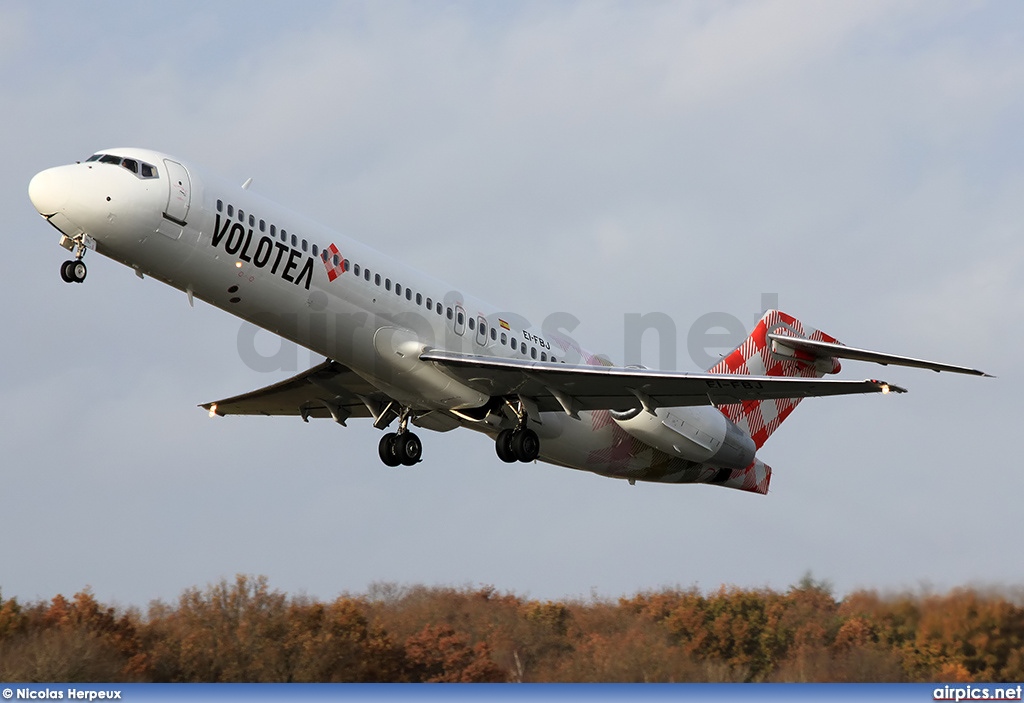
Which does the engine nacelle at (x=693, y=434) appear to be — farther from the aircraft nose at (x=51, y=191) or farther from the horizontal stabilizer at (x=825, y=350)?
the aircraft nose at (x=51, y=191)

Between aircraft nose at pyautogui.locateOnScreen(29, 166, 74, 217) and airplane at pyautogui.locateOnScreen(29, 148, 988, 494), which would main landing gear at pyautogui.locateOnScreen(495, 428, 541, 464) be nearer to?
airplane at pyautogui.locateOnScreen(29, 148, 988, 494)

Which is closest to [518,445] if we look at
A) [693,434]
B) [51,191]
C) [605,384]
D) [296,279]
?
[605,384]

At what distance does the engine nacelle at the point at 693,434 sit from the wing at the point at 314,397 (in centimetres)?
509

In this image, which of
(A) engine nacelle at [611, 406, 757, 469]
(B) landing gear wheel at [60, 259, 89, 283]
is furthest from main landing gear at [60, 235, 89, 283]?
(A) engine nacelle at [611, 406, 757, 469]

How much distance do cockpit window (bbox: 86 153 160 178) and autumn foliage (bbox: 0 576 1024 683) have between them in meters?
14.1

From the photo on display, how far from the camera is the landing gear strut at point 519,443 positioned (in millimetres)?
25531

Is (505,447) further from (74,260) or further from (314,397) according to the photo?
(74,260)

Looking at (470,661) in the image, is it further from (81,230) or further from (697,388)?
(81,230)

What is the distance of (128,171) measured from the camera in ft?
71.3

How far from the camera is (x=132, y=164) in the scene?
21.9m

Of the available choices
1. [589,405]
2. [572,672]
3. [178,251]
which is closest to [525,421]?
[589,405]

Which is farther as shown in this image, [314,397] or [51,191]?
[314,397]

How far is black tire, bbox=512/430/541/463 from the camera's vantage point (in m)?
25.5

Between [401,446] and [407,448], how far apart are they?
127mm
